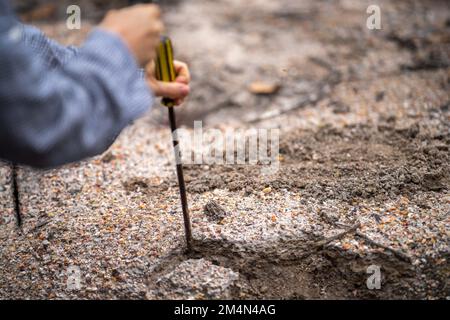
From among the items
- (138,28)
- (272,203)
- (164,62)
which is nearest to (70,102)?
(138,28)

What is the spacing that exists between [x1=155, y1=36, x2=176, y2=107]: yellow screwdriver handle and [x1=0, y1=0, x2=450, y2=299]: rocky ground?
718 mm

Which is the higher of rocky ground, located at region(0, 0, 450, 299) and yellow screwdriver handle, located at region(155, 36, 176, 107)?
yellow screwdriver handle, located at region(155, 36, 176, 107)

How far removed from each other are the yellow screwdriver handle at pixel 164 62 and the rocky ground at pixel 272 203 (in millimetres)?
718

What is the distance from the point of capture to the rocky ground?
1.76 m

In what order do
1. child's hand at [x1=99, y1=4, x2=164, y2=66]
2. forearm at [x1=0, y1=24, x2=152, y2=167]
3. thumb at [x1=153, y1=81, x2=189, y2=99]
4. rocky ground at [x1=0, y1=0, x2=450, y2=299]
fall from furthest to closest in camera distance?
rocky ground at [x1=0, y1=0, x2=450, y2=299] < thumb at [x1=153, y1=81, x2=189, y2=99] < child's hand at [x1=99, y1=4, x2=164, y2=66] < forearm at [x1=0, y1=24, x2=152, y2=167]

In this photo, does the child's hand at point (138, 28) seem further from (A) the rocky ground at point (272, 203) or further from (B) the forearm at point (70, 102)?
(A) the rocky ground at point (272, 203)

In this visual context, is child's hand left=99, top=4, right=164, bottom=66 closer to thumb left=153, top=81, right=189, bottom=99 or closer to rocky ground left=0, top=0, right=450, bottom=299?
thumb left=153, top=81, right=189, bottom=99

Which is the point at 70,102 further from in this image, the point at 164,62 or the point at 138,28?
the point at 164,62

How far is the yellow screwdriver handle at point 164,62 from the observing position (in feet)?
4.74

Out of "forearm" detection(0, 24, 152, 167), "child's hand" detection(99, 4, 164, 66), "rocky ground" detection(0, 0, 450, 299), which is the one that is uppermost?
"child's hand" detection(99, 4, 164, 66)

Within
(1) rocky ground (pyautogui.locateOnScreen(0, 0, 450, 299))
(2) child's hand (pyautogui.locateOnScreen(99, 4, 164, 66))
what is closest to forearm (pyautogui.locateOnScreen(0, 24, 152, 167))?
(2) child's hand (pyautogui.locateOnScreen(99, 4, 164, 66))

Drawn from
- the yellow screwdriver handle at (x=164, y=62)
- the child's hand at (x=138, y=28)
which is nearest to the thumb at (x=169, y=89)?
the yellow screwdriver handle at (x=164, y=62)

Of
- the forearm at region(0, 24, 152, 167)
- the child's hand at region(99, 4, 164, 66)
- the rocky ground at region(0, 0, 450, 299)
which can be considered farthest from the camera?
the rocky ground at region(0, 0, 450, 299)

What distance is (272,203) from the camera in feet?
6.73
